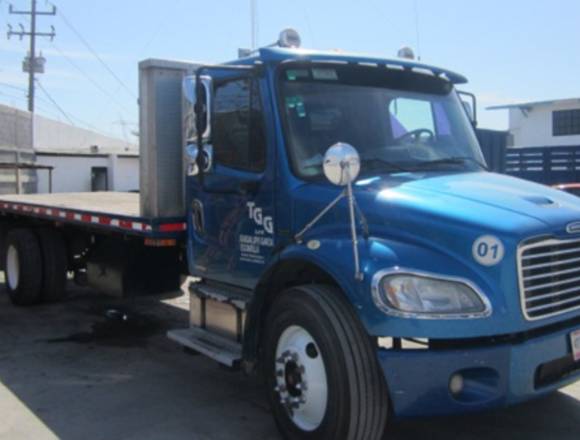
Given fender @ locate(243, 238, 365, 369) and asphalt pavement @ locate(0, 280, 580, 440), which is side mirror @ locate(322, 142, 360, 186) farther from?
asphalt pavement @ locate(0, 280, 580, 440)

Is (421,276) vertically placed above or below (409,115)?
below

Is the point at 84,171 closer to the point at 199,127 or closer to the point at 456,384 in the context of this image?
the point at 199,127

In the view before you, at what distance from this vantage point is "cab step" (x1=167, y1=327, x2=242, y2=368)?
184 inches

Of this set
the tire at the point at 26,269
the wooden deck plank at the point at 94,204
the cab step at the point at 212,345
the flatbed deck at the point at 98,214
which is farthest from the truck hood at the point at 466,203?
the tire at the point at 26,269

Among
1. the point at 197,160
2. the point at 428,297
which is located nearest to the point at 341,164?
the point at 428,297

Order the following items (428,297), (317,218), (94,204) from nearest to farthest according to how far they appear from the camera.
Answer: (428,297)
(317,218)
(94,204)

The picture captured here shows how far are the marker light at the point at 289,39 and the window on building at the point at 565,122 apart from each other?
27927 millimetres

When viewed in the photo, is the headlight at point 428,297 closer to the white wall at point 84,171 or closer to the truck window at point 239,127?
the truck window at point 239,127

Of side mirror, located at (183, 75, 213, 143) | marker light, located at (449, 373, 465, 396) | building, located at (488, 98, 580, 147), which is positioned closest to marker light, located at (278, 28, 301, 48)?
side mirror, located at (183, 75, 213, 143)

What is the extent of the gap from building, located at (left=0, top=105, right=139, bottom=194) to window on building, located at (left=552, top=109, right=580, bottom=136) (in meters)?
18.2

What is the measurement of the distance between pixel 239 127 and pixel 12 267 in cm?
562

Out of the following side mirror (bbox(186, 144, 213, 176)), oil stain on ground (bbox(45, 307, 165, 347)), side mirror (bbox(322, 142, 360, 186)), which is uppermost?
side mirror (bbox(186, 144, 213, 176))

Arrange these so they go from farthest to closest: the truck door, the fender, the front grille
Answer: the truck door, the fender, the front grille

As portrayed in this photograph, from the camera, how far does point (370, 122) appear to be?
181 inches
